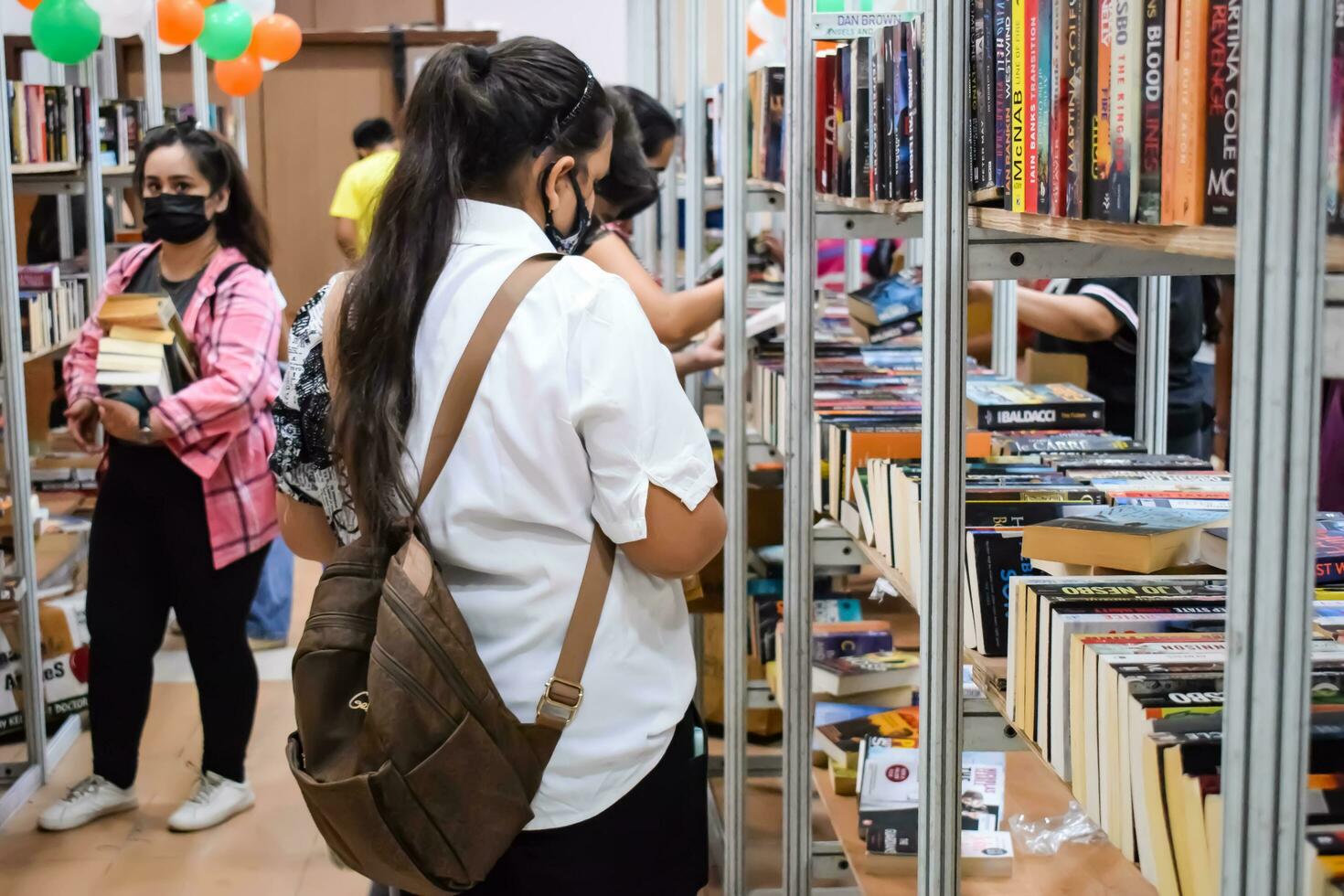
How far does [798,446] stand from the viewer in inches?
91.2

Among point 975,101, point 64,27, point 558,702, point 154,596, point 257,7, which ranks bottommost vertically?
point 154,596

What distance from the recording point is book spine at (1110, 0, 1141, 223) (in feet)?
3.56

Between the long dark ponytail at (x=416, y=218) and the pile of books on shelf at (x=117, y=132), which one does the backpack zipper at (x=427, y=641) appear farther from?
the pile of books on shelf at (x=117, y=132)

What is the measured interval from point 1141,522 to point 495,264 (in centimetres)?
71

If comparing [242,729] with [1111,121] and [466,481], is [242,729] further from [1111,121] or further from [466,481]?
[1111,121]

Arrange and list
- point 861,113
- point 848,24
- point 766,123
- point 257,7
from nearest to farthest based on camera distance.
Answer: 1. point 861,113
2. point 848,24
3. point 766,123
4. point 257,7

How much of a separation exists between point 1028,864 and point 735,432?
932 millimetres

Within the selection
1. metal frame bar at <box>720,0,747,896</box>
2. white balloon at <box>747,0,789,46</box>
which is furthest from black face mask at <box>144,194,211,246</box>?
white balloon at <box>747,0,789,46</box>

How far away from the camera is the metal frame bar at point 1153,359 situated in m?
2.90

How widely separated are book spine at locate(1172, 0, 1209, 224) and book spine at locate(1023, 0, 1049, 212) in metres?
0.27

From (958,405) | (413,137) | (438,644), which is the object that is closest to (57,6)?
(413,137)

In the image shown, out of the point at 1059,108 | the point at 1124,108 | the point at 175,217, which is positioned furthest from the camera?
the point at 175,217

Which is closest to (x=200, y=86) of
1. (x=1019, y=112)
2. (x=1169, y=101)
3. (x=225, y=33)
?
(x=225, y=33)

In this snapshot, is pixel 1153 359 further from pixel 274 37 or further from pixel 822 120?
pixel 274 37
